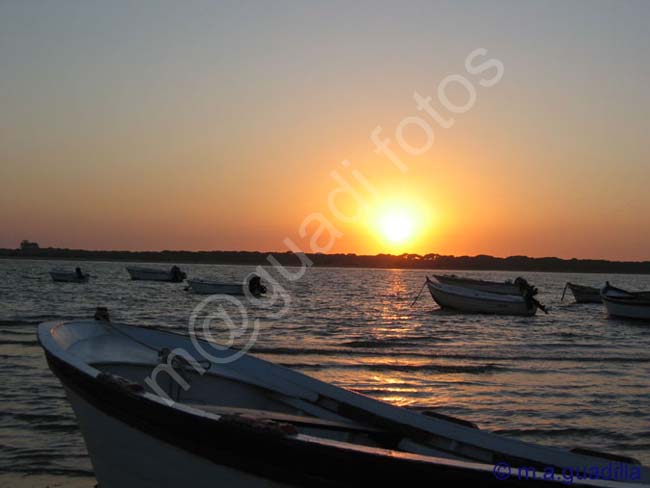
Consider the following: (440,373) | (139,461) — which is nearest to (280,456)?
(139,461)

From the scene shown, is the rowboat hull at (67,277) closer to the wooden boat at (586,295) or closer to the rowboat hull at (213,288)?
the rowboat hull at (213,288)

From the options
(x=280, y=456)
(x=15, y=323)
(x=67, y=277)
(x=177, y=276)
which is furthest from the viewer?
(x=177, y=276)

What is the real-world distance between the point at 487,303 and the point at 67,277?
43477 millimetres

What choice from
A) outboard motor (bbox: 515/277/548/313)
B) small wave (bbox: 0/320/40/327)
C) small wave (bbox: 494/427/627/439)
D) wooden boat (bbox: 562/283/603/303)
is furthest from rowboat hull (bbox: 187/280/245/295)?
small wave (bbox: 494/427/627/439)

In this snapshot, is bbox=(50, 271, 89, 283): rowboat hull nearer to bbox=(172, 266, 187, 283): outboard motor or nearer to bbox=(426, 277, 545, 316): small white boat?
bbox=(172, 266, 187, 283): outboard motor

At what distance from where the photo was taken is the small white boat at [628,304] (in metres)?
33.2

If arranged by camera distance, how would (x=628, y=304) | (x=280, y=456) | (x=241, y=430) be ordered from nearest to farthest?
(x=280, y=456) < (x=241, y=430) < (x=628, y=304)

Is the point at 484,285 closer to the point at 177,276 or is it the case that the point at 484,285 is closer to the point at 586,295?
the point at 586,295

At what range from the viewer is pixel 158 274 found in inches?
2933

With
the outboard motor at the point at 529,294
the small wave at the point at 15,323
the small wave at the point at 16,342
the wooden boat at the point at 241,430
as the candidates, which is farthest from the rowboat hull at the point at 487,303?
the wooden boat at the point at 241,430

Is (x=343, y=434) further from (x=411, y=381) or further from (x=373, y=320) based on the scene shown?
(x=373, y=320)

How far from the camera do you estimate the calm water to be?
998cm

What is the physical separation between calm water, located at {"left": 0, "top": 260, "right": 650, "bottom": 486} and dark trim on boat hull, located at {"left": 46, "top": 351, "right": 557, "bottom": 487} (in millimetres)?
3659

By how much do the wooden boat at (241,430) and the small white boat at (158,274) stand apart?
6231 centimetres
